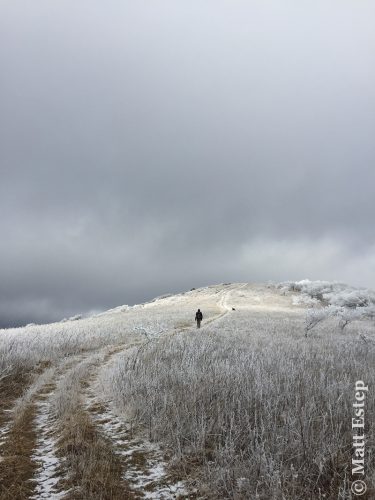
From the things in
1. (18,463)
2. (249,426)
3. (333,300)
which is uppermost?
(333,300)

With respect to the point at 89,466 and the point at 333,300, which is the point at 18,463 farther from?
the point at 333,300

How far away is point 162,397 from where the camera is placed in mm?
8008

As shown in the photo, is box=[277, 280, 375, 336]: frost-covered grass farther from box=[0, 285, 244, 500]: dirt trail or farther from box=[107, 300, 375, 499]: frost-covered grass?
box=[0, 285, 244, 500]: dirt trail

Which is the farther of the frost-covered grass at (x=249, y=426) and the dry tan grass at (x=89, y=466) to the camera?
the frost-covered grass at (x=249, y=426)

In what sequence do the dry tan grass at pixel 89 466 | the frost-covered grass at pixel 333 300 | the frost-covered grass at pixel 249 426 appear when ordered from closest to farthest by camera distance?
1. the dry tan grass at pixel 89 466
2. the frost-covered grass at pixel 249 426
3. the frost-covered grass at pixel 333 300

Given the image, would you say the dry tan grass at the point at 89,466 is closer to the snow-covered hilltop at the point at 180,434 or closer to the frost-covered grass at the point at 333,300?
the snow-covered hilltop at the point at 180,434

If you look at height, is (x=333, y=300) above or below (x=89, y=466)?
above

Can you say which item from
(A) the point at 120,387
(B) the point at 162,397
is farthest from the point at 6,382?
(B) the point at 162,397

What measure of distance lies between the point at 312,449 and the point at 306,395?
2360mm

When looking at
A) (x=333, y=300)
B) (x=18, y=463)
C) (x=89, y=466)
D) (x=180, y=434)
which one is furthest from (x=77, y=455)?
(x=333, y=300)

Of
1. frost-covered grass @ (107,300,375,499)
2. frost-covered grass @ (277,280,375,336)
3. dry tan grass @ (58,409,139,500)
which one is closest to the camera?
dry tan grass @ (58,409,139,500)

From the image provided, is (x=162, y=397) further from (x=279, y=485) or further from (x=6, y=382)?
(x=6, y=382)

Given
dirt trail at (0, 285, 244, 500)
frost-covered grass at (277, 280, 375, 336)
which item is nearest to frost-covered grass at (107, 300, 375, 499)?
dirt trail at (0, 285, 244, 500)

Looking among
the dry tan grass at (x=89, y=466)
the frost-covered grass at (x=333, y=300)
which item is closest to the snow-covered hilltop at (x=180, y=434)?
the dry tan grass at (x=89, y=466)
